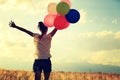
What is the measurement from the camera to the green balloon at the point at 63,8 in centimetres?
1090

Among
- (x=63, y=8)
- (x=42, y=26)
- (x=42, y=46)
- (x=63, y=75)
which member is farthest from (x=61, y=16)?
(x=63, y=75)

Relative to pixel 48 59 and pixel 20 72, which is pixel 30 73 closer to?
pixel 20 72

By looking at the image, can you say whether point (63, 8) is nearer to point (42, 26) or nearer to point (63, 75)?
point (42, 26)

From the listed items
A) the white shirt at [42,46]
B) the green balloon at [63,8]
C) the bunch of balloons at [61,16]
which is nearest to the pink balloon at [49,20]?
the bunch of balloons at [61,16]

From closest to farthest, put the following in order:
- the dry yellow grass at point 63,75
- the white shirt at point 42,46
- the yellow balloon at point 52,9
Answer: the white shirt at point 42,46 < the yellow balloon at point 52,9 < the dry yellow grass at point 63,75

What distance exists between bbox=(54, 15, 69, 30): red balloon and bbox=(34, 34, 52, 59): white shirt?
55cm

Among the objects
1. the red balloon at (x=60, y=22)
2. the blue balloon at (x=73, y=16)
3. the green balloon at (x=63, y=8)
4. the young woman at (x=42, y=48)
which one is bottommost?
the young woman at (x=42, y=48)

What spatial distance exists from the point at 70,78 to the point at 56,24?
7222 mm

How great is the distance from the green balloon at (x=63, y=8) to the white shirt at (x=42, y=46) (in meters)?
0.90

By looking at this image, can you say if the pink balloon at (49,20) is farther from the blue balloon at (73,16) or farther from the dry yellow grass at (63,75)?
the dry yellow grass at (63,75)

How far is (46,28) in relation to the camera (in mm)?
10445

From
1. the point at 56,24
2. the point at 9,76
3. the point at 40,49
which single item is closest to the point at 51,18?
the point at 56,24

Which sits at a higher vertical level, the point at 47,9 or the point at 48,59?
the point at 47,9

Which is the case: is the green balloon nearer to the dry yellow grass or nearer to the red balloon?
the red balloon
